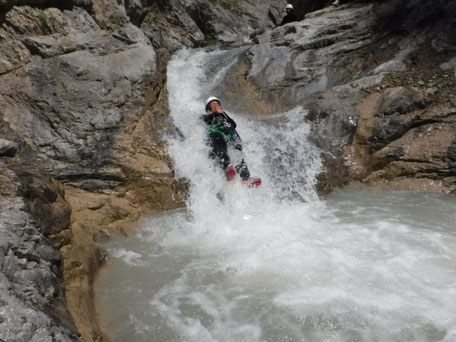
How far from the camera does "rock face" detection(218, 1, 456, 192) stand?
287 inches

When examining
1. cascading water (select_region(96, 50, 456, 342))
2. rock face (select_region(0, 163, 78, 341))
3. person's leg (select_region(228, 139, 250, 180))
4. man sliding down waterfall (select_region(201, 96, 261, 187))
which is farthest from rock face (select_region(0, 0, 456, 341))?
person's leg (select_region(228, 139, 250, 180))

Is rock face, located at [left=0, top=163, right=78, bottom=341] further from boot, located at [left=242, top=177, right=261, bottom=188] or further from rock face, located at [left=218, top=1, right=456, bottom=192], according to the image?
rock face, located at [left=218, top=1, right=456, bottom=192]

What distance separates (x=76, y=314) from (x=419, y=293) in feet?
10.9

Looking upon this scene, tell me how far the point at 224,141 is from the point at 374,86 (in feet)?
12.0

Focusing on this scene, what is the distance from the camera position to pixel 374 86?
8.35 metres

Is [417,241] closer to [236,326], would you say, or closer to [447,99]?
[236,326]

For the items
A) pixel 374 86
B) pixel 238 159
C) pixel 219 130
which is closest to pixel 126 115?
pixel 219 130

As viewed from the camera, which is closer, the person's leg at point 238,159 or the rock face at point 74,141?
the rock face at point 74,141

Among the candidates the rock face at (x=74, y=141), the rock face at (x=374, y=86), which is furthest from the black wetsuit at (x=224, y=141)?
the rock face at (x=374, y=86)

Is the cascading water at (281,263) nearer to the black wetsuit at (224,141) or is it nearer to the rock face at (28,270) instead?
the black wetsuit at (224,141)

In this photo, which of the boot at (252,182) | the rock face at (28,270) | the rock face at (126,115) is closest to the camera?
the rock face at (28,270)

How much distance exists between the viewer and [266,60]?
1086 centimetres

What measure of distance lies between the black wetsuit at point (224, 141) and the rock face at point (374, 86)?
1.59 metres

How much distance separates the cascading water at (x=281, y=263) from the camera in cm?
358
